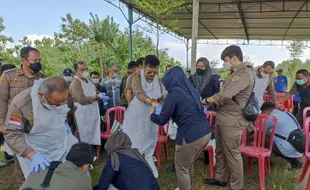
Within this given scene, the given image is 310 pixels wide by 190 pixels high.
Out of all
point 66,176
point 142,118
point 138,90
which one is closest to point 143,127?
point 142,118

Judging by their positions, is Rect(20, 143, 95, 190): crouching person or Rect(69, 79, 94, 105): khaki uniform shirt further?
Rect(69, 79, 94, 105): khaki uniform shirt

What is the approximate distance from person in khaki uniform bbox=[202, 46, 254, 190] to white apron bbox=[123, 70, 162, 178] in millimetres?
816

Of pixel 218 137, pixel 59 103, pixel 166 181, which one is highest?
pixel 59 103

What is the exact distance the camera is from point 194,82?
409 cm

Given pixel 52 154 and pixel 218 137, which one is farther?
pixel 218 137

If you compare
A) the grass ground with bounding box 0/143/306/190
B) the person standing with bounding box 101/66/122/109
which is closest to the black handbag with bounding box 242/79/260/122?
the grass ground with bounding box 0/143/306/190

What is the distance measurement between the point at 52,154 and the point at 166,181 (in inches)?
68.9

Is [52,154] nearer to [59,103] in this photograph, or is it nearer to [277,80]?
[59,103]

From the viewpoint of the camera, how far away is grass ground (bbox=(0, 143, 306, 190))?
325 cm

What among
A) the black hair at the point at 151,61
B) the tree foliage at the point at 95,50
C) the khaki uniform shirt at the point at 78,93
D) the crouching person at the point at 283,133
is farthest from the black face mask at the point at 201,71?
the tree foliage at the point at 95,50

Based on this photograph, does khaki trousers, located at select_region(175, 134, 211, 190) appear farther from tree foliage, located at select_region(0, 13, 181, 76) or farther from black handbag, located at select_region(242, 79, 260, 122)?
tree foliage, located at select_region(0, 13, 181, 76)

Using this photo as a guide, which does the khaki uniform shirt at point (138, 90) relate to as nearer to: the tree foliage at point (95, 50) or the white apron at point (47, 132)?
the white apron at point (47, 132)

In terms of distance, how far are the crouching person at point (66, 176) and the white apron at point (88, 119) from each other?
→ 7.04 feet

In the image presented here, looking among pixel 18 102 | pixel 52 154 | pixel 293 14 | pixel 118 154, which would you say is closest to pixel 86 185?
pixel 118 154
